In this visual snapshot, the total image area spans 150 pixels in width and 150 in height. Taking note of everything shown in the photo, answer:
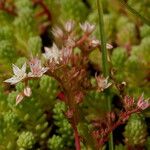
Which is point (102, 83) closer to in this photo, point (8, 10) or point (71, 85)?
point (71, 85)

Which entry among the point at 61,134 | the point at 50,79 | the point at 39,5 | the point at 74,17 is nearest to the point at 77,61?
the point at 50,79

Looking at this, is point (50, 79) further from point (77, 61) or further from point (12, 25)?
point (12, 25)

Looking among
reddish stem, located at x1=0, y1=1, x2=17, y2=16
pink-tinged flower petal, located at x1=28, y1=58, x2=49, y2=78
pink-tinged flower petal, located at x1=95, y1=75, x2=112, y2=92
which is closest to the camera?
pink-tinged flower petal, located at x1=28, y1=58, x2=49, y2=78

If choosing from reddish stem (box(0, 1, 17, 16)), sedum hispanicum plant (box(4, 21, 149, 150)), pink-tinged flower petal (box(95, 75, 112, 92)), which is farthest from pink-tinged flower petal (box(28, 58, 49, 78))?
reddish stem (box(0, 1, 17, 16))

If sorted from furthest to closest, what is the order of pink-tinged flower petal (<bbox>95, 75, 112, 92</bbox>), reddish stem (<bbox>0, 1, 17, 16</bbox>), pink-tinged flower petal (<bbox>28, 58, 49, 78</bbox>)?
1. reddish stem (<bbox>0, 1, 17, 16</bbox>)
2. pink-tinged flower petal (<bbox>95, 75, 112, 92</bbox>)
3. pink-tinged flower petal (<bbox>28, 58, 49, 78</bbox>)

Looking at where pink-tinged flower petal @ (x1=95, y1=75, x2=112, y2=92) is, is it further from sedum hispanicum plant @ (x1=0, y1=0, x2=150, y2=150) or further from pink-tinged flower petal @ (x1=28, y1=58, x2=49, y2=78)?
pink-tinged flower petal @ (x1=28, y1=58, x2=49, y2=78)

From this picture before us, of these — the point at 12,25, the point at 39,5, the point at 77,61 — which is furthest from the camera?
the point at 39,5

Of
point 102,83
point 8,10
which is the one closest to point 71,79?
point 102,83

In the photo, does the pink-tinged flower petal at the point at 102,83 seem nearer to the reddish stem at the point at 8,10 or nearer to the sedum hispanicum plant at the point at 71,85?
Result: the sedum hispanicum plant at the point at 71,85

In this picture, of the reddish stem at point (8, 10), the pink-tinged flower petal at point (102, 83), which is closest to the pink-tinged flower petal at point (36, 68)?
the pink-tinged flower petal at point (102, 83)

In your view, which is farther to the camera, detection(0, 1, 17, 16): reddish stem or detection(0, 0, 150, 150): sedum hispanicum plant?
detection(0, 1, 17, 16): reddish stem

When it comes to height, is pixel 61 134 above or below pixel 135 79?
below
